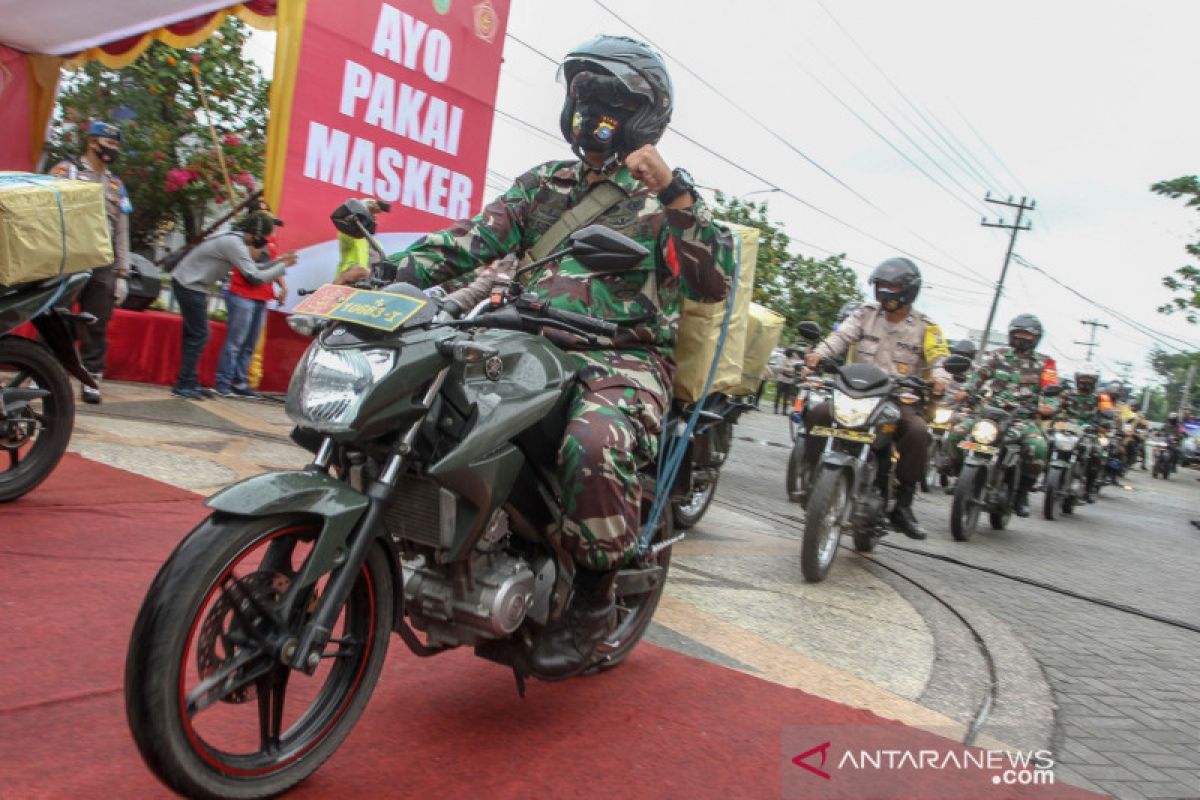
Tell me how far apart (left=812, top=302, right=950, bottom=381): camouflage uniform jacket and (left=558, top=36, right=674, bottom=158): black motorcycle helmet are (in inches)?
144

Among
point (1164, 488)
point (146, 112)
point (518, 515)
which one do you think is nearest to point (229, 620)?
point (518, 515)

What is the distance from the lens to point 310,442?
8.04ft

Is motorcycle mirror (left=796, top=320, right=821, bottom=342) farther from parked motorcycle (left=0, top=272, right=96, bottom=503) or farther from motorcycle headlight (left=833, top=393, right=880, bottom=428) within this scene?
parked motorcycle (left=0, top=272, right=96, bottom=503)

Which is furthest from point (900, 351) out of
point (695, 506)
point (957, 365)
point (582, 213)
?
point (582, 213)

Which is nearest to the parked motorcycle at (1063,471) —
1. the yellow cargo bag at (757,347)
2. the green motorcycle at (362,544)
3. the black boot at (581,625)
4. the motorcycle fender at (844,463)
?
the yellow cargo bag at (757,347)

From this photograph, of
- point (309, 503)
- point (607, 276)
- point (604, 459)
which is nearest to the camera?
point (309, 503)

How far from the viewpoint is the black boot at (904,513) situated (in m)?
6.59

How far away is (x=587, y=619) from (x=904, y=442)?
4.07 m

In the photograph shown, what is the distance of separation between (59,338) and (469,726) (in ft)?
9.66

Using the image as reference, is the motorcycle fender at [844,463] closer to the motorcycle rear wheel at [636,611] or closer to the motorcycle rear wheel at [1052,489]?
the motorcycle rear wheel at [636,611]

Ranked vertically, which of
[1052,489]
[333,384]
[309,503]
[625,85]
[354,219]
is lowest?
[1052,489]

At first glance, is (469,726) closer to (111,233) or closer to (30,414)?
(30,414)

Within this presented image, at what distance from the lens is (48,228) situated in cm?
416

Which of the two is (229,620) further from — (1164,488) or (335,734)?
(1164,488)
